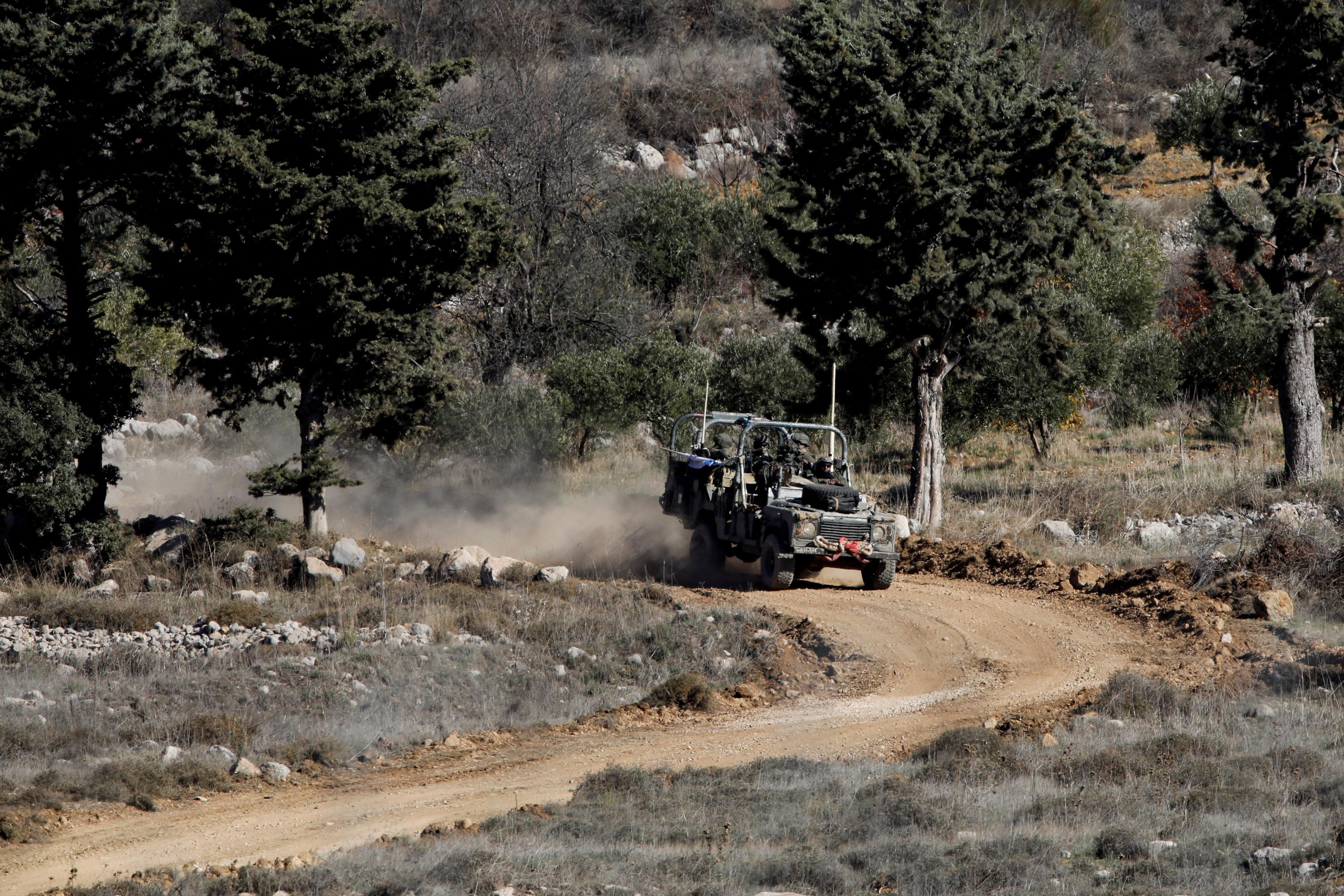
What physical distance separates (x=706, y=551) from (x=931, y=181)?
7017 millimetres

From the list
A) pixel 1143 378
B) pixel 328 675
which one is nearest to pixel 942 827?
pixel 328 675

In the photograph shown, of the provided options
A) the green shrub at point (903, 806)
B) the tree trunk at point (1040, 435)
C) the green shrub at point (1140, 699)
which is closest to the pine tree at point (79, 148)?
the green shrub at point (903, 806)

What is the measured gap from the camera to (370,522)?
24.4m

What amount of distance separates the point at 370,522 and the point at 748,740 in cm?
1442

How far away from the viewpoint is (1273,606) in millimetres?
15172

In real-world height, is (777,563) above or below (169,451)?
below

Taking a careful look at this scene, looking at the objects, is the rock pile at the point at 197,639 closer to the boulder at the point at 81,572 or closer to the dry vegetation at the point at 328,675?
the dry vegetation at the point at 328,675

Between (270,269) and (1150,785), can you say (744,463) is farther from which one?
(1150,785)

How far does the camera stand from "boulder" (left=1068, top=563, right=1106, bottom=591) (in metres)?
17.3

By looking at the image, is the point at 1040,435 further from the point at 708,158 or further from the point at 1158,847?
the point at 708,158

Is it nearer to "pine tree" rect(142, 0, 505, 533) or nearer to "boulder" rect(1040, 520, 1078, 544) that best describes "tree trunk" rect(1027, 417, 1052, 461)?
"boulder" rect(1040, 520, 1078, 544)

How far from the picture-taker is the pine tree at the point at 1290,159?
20.3 metres

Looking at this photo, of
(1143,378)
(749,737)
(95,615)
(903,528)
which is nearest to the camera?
(749,737)

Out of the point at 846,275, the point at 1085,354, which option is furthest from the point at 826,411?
the point at 1085,354
